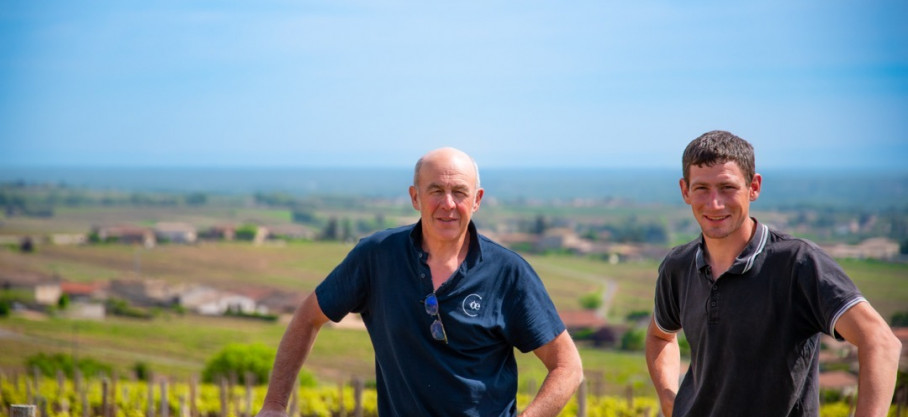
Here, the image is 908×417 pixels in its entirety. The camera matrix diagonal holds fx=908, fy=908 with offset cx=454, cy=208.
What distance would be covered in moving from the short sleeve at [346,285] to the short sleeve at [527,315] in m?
0.45

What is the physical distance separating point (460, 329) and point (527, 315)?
0.20 metres

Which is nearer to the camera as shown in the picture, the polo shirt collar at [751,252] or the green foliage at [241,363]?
the polo shirt collar at [751,252]

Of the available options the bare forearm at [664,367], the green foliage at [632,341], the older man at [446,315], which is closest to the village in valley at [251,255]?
the green foliage at [632,341]

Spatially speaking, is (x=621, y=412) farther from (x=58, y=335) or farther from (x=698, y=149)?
(x=58, y=335)

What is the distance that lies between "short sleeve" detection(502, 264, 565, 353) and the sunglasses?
0.19 m

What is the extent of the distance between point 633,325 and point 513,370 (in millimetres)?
45512

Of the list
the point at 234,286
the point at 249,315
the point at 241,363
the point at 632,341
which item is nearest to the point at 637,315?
the point at 632,341

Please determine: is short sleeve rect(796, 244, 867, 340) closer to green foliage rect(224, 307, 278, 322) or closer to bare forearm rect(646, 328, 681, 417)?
bare forearm rect(646, 328, 681, 417)

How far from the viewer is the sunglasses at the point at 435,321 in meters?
2.62

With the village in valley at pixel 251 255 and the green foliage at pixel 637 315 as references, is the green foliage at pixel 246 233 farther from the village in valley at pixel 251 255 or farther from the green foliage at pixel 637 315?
the green foliage at pixel 637 315

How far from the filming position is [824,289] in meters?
2.20

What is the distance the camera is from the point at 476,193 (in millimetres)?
2771

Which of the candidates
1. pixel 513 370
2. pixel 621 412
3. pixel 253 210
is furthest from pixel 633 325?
pixel 253 210

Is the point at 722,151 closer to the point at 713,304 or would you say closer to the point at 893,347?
the point at 713,304
